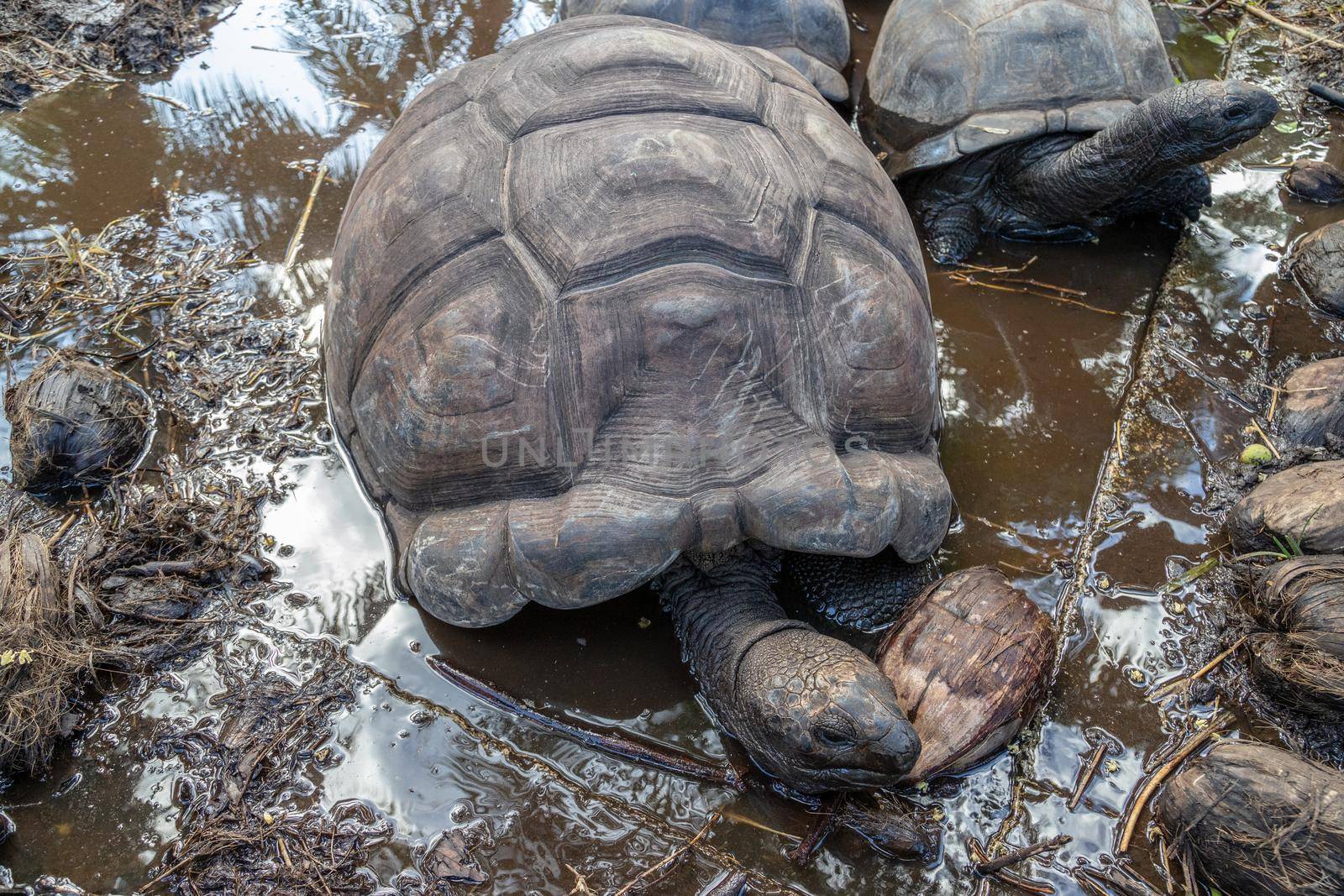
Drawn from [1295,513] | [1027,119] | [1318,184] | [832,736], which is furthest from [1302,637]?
[1318,184]

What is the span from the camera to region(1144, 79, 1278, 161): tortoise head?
11.6ft

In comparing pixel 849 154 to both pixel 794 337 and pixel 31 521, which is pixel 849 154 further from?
pixel 31 521

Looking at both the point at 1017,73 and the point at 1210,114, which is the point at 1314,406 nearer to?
the point at 1210,114

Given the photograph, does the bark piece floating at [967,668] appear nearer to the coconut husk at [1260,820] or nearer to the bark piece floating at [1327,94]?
the coconut husk at [1260,820]

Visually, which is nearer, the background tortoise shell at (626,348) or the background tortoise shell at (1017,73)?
the background tortoise shell at (626,348)

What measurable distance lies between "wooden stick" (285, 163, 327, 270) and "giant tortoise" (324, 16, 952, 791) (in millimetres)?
1289

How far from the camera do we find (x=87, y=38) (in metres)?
4.85

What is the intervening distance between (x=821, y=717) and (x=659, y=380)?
916 millimetres

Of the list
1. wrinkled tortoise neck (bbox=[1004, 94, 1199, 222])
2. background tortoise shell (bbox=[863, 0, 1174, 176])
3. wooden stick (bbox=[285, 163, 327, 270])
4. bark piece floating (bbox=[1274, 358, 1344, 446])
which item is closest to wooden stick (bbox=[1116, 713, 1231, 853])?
bark piece floating (bbox=[1274, 358, 1344, 446])

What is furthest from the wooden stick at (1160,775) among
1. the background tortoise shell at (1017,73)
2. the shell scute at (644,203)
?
the background tortoise shell at (1017,73)

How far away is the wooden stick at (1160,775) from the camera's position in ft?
7.68

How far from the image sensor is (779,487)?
2.35m

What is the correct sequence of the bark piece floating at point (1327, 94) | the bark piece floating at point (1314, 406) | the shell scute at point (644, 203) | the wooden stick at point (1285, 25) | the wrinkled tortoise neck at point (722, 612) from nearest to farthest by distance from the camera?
1. the shell scute at point (644, 203)
2. the wrinkled tortoise neck at point (722, 612)
3. the bark piece floating at point (1314, 406)
4. the bark piece floating at point (1327, 94)
5. the wooden stick at point (1285, 25)

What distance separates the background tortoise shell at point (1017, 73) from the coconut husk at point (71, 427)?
132 inches
